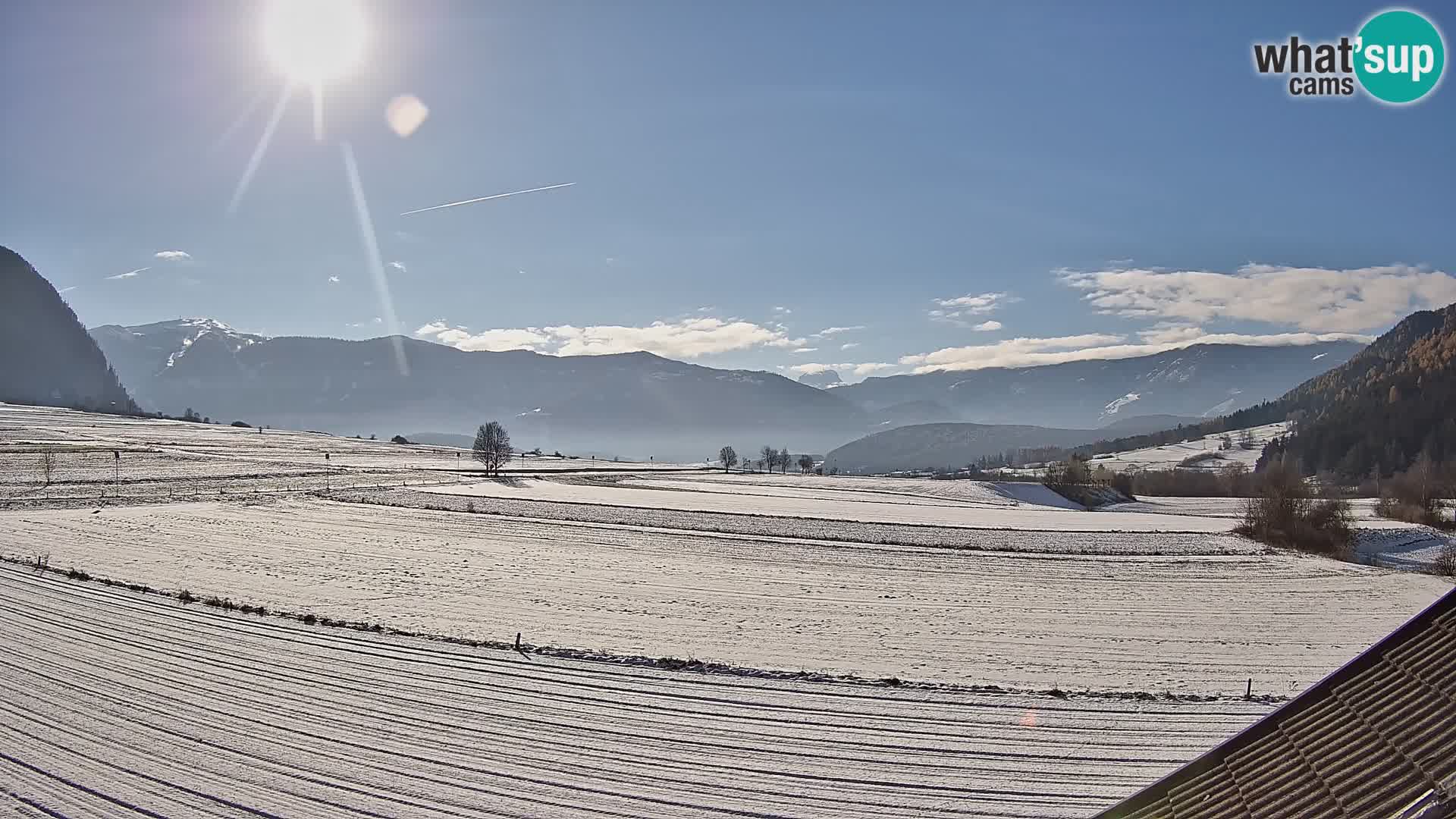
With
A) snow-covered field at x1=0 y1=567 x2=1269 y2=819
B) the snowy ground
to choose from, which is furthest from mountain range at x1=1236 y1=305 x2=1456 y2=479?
snow-covered field at x1=0 y1=567 x2=1269 y2=819

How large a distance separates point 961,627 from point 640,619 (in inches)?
398

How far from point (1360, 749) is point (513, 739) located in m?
12.9

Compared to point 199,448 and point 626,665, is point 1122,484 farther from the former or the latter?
point 199,448

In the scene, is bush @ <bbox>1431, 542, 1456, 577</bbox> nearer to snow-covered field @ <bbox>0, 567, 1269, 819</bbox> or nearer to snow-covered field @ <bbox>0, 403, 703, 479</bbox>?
snow-covered field @ <bbox>0, 567, 1269, 819</bbox>

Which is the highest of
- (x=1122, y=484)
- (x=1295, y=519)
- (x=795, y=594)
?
(x=1295, y=519)

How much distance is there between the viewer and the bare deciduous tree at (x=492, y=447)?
99188mm

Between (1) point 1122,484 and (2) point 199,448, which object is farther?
(1) point 1122,484

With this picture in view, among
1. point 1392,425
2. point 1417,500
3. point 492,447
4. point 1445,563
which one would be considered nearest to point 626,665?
point 1445,563

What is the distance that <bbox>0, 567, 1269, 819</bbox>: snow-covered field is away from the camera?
12078 mm

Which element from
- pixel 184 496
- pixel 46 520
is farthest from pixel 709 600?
pixel 184 496

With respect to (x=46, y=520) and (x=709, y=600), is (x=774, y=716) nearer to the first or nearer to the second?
(x=709, y=600)

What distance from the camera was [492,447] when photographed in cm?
10181

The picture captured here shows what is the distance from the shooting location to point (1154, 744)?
1468 centimetres

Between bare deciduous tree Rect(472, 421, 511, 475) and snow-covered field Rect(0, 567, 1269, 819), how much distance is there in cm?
7986
